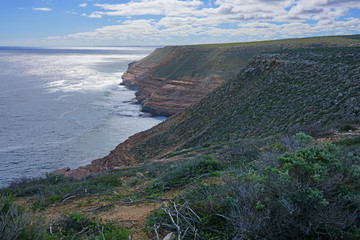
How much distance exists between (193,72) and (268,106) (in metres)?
33.9

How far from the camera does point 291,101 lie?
15383 mm

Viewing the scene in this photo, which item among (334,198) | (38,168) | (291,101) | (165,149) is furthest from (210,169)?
(38,168)

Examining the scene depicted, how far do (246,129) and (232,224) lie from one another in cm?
1234

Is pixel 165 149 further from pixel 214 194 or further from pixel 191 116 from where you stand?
pixel 214 194

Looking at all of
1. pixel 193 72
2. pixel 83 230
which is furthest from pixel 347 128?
pixel 193 72

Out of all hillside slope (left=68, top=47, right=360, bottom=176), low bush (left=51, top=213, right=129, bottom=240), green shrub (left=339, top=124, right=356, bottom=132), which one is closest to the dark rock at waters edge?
hillside slope (left=68, top=47, right=360, bottom=176)

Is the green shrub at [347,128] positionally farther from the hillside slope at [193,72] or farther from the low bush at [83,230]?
the hillside slope at [193,72]

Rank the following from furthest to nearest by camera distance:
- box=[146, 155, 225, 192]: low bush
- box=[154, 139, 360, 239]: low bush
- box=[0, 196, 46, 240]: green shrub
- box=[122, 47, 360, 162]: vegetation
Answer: box=[122, 47, 360, 162]: vegetation
box=[146, 155, 225, 192]: low bush
box=[154, 139, 360, 239]: low bush
box=[0, 196, 46, 240]: green shrub

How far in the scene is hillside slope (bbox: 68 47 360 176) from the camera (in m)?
12.7

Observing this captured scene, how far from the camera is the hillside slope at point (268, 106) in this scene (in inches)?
501

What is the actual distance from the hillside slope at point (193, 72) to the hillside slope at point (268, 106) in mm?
19087

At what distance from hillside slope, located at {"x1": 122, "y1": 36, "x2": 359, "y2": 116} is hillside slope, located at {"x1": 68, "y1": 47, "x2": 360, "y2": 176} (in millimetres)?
19087

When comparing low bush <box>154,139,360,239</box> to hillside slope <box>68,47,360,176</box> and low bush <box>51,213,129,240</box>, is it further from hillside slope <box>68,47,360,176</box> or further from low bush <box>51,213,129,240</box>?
hillside slope <box>68,47,360,176</box>

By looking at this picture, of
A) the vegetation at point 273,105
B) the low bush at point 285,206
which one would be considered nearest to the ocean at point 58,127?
the vegetation at point 273,105
